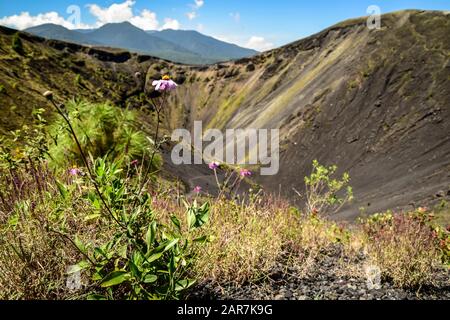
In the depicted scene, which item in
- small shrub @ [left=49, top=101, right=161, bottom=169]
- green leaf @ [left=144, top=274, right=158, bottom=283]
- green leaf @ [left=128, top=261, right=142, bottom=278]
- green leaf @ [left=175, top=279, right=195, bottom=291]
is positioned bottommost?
green leaf @ [left=175, top=279, right=195, bottom=291]

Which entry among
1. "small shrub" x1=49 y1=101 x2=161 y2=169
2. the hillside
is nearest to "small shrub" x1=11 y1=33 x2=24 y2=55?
the hillside

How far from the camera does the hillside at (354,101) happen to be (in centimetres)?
2809

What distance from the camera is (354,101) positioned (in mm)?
41188

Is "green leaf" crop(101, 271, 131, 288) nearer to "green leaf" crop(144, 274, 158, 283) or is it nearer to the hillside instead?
"green leaf" crop(144, 274, 158, 283)

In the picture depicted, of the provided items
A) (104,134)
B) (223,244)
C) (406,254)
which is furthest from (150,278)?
(104,134)

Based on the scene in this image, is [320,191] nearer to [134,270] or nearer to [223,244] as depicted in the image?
[223,244]

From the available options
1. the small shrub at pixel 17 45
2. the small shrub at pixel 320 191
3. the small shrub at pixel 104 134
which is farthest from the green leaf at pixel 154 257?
the small shrub at pixel 17 45

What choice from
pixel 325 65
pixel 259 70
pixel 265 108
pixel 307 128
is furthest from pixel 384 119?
pixel 259 70

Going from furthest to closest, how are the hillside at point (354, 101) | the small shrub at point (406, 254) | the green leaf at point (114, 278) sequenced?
the hillside at point (354, 101) < the small shrub at point (406, 254) < the green leaf at point (114, 278)

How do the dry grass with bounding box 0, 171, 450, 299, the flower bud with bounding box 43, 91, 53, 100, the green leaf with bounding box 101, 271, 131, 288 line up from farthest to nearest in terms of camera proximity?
the dry grass with bounding box 0, 171, 450, 299, the green leaf with bounding box 101, 271, 131, 288, the flower bud with bounding box 43, 91, 53, 100

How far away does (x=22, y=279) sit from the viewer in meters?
2.92

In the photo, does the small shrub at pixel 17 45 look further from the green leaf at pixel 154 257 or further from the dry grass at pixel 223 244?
the green leaf at pixel 154 257

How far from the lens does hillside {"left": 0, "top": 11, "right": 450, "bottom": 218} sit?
28.1 metres

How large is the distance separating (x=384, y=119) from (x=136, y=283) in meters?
37.3
